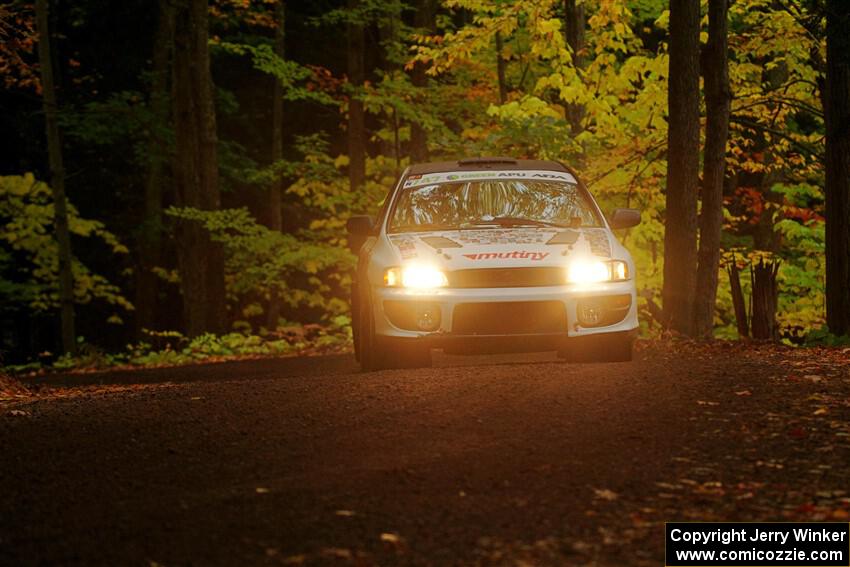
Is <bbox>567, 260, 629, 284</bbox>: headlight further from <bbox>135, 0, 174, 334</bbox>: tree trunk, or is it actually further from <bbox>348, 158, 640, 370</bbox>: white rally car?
<bbox>135, 0, 174, 334</bbox>: tree trunk

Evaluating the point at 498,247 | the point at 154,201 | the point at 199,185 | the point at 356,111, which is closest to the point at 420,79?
the point at 356,111

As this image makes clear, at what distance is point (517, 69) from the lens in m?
26.3

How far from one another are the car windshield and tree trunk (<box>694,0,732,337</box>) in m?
5.05

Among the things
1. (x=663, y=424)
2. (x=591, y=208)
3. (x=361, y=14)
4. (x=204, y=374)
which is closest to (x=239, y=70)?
(x=361, y=14)

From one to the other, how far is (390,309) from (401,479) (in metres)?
3.39

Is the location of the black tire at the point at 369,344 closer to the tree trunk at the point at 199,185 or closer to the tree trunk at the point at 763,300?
the tree trunk at the point at 763,300

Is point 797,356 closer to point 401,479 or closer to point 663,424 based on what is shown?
point 663,424

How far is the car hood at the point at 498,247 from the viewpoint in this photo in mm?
8484

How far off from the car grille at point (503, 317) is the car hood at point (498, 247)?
0.31 meters

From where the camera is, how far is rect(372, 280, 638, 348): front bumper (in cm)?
841

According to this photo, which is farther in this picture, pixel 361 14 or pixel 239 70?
pixel 239 70

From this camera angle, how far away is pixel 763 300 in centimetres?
1508

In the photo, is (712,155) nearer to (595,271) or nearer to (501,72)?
(595,271)

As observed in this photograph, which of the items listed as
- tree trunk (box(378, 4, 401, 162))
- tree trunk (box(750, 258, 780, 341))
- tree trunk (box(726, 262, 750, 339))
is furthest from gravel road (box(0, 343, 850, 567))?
tree trunk (box(378, 4, 401, 162))
